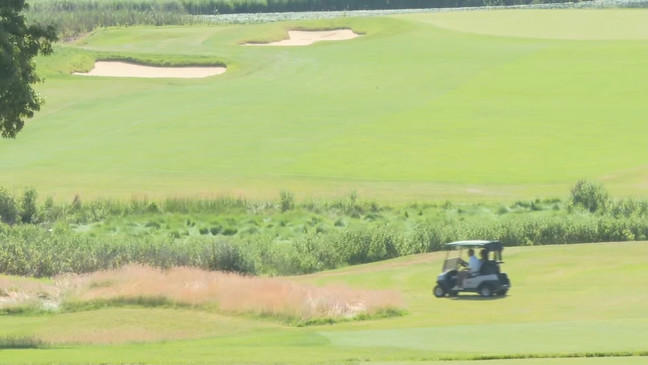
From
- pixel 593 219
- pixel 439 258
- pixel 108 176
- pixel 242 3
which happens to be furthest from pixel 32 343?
pixel 242 3

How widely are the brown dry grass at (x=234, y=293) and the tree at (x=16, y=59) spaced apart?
595 cm

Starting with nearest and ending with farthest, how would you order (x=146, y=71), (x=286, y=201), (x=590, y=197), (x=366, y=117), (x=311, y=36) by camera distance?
(x=590, y=197), (x=286, y=201), (x=366, y=117), (x=146, y=71), (x=311, y=36)

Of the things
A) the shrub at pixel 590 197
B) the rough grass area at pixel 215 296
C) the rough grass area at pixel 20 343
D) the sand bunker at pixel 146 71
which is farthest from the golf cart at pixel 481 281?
the sand bunker at pixel 146 71

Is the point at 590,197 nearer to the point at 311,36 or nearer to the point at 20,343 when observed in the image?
the point at 20,343

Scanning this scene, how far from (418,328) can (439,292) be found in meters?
7.74

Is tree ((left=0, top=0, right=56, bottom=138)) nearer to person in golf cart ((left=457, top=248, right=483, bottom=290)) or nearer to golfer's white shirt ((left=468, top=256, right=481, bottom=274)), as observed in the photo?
person in golf cart ((left=457, top=248, right=483, bottom=290))

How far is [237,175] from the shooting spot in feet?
211

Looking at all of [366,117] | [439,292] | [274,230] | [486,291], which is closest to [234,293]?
[439,292]

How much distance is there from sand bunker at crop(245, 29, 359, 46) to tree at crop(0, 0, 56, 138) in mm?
72320

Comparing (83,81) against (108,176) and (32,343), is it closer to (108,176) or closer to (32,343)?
(108,176)

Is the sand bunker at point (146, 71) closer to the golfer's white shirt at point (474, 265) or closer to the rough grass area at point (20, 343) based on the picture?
the golfer's white shirt at point (474, 265)

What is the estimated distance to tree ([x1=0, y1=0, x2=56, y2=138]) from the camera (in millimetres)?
31781

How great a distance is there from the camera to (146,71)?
94.9 metres

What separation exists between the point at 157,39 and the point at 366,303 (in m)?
75.2
